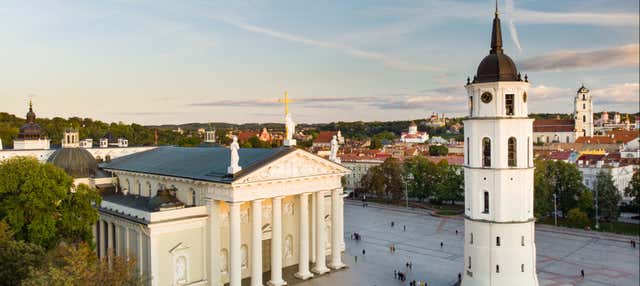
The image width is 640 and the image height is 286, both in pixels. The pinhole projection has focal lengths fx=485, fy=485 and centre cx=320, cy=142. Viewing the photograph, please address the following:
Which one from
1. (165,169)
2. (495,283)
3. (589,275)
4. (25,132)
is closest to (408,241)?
(589,275)

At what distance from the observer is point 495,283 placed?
3005cm

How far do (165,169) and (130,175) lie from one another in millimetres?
6186

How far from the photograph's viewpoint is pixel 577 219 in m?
58.4

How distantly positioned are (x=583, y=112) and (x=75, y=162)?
150419 mm

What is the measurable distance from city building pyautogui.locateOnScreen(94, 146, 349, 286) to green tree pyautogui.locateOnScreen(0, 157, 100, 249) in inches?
142

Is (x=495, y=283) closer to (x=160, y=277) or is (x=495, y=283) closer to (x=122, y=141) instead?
(x=160, y=277)

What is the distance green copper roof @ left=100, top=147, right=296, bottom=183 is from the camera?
3391 cm

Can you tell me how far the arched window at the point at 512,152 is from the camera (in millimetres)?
29719

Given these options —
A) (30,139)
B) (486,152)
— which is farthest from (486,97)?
(30,139)

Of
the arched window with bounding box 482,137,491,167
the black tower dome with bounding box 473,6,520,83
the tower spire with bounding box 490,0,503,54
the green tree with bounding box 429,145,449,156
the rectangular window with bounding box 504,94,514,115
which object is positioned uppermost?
the tower spire with bounding box 490,0,503,54

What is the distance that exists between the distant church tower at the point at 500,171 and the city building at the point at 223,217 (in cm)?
1244

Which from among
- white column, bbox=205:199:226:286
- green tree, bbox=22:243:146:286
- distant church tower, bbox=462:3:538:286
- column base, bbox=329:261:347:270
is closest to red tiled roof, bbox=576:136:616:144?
column base, bbox=329:261:347:270

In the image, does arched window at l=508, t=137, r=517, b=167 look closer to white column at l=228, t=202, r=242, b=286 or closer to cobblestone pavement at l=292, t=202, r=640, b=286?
cobblestone pavement at l=292, t=202, r=640, b=286

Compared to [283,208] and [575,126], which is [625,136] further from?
[283,208]
